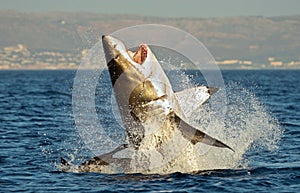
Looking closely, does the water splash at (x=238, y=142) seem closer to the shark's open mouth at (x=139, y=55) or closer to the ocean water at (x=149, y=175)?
the ocean water at (x=149, y=175)

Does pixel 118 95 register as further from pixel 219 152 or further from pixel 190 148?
pixel 219 152

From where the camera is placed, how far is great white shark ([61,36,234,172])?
15.5 meters

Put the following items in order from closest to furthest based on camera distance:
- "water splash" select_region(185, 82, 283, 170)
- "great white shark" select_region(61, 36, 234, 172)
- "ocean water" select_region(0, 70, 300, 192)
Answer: "great white shark" select_region(61, 36, 234, 172), "ocean water" select_region(0, 70, 300, 192), "water splash" select_region(185, 82, 283, 170)

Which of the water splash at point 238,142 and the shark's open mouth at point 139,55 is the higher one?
the shark's open mouth at point 139,55

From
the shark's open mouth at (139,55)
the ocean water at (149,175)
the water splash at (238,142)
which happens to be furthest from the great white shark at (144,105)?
the water splash at (238,142)

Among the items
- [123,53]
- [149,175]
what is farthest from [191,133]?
[123,53]

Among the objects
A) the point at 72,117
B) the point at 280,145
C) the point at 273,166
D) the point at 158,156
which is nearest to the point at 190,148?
the point at 158,156

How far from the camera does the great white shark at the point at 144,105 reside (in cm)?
1555

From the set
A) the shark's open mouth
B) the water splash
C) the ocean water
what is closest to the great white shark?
the shark's open mouth

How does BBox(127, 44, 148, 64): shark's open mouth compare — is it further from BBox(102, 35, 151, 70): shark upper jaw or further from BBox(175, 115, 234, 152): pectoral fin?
BBox(175, 115, 234, 152): pectoral fin

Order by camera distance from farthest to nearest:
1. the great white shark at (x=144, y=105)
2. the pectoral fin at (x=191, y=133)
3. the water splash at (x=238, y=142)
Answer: the water splash at (x=238, y=142) → the pectoral fin at (x=191, y=133) → the great white shark at (x=144, y=105)

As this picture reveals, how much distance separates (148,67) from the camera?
620 inches

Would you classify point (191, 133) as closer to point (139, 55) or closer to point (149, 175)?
point (149, 175)

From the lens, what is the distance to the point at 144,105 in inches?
640
